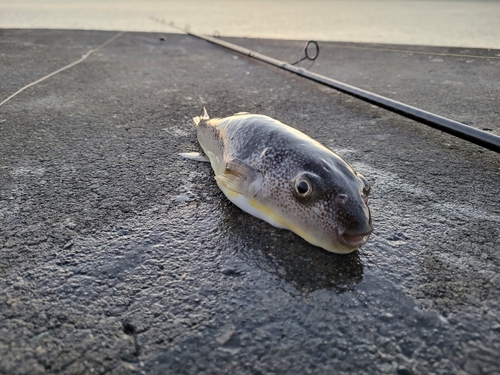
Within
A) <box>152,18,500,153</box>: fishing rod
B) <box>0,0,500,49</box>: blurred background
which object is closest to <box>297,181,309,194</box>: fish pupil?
<box>152,18,500,153</box>: fishing rod

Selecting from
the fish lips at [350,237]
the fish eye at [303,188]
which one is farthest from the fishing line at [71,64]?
the fish lips at [350,237]

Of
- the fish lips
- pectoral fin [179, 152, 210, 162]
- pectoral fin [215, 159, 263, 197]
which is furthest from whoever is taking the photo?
pectoral fin [179, 152, 210, 162]

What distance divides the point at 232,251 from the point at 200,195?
648 mm

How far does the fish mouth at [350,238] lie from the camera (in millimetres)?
1845

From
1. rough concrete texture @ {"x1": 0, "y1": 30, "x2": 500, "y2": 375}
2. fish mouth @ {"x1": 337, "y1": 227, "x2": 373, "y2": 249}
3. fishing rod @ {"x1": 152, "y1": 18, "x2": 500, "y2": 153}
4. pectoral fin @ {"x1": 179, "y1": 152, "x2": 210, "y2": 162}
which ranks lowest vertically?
rough concrete texture @ {"x1": 0, "y1": 30, "x2": 500, "y2": 375}

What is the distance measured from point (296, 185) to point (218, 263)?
0.56 metres

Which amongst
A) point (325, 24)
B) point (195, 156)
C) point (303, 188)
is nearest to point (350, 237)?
point (303, 188)

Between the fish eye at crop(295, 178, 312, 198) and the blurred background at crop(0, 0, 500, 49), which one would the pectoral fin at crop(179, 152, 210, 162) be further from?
the blurred background at crop(0, 0, 500, 49)

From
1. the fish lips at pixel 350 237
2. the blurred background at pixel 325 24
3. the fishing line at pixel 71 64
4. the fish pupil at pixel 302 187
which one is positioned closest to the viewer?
the fish lips at pixel 350 237

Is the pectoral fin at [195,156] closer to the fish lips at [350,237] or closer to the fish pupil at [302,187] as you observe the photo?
the fish pupil at [302,187]

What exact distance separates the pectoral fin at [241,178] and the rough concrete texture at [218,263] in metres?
0.17

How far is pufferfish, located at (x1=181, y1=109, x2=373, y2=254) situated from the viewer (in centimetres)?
187

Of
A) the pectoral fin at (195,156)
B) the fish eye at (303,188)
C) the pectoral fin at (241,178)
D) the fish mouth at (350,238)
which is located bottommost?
the pectoral fin at (195,156)

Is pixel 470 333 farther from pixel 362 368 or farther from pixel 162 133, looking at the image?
pixel 162 133
